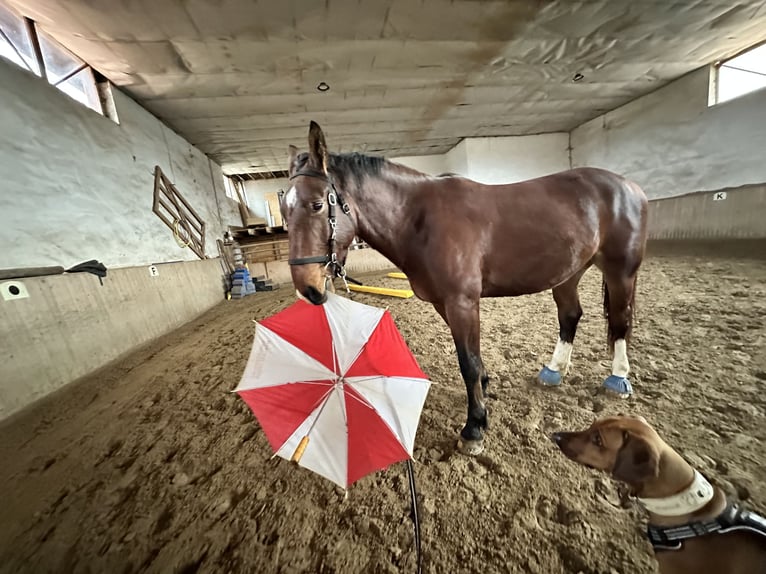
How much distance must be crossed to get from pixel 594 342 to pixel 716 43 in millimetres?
7346

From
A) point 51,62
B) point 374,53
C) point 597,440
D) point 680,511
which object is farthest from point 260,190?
point 680,511

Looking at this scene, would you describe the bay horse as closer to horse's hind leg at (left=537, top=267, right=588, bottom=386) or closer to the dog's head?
horse's hind leg at (left=537, top=267, right=588, bottom=386)

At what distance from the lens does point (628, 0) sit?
3.86 m

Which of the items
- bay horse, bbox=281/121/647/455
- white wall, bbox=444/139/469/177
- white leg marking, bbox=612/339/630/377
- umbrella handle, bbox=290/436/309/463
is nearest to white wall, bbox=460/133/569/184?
white wall, bbox=444/139/469/177

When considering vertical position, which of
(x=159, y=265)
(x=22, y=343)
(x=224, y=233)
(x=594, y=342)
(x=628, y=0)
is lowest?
(x=594, y=342)

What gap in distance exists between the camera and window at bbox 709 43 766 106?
5.70 meters

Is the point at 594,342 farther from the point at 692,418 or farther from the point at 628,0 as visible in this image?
the point at 628,0

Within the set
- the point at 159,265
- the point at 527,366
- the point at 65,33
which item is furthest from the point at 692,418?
the point at 65,33

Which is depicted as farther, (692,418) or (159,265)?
(159,265)

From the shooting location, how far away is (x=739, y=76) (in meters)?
6.02

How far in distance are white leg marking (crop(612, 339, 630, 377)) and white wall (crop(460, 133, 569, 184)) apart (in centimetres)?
858

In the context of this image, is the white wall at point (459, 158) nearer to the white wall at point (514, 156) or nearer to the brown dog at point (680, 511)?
the white wall at point (514, 156)

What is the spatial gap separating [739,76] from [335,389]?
10.7 metres

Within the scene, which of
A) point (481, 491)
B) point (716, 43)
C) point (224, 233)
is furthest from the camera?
point (224, 233)
